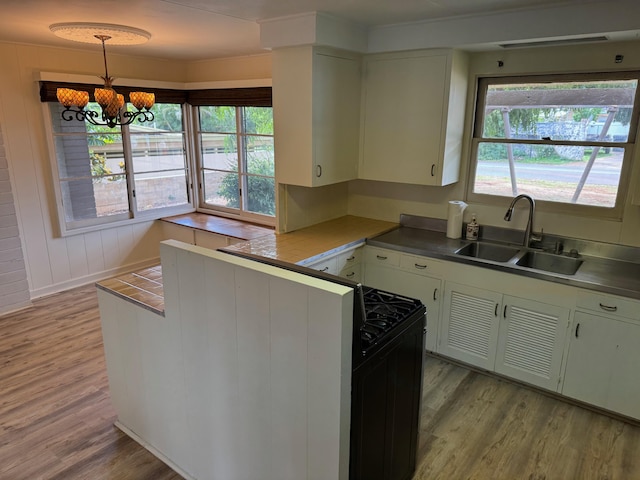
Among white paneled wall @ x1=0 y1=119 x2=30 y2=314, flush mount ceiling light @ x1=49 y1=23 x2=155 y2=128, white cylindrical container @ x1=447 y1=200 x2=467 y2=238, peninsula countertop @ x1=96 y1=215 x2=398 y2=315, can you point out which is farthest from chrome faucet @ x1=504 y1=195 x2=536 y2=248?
white paneled wall @ x1=0 y1=119 x2=30 y2=314

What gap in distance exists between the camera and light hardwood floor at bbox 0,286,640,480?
2270mm

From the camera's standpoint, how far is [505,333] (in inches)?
114

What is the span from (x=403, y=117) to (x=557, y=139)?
1077 mm

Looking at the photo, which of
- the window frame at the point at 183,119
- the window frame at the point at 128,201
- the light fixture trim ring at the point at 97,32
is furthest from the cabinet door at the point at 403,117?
the window frame at the point at 128,201

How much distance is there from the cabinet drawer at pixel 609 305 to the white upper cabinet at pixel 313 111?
6.02ft

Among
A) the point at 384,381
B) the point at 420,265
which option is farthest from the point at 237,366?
the point at 420,265

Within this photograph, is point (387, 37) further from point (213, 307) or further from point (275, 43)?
point (213, 307)

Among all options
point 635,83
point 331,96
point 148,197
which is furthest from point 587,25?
point 148,197

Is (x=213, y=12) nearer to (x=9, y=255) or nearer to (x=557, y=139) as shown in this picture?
(x=557, y=139)

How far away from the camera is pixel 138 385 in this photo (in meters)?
2.36

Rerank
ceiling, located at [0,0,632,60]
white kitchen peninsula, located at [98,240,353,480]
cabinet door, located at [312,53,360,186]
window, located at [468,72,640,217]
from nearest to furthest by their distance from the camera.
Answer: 1. white kitchen peninsula, located at [98,240,353,480]
2. ceiling, located at [0,0,632,60]
3. window, located at [468,72,640,217]
4. cabinet door, located at [312,53,360,186]

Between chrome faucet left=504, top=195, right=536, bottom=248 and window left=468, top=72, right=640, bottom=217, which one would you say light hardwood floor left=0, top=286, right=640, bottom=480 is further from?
window left=468, top=72, right=640, bottom=217

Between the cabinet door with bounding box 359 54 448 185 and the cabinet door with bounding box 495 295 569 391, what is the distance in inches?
43.4

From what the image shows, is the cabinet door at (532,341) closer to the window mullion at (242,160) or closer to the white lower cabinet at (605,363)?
the white lower cabinet at (605,363)
